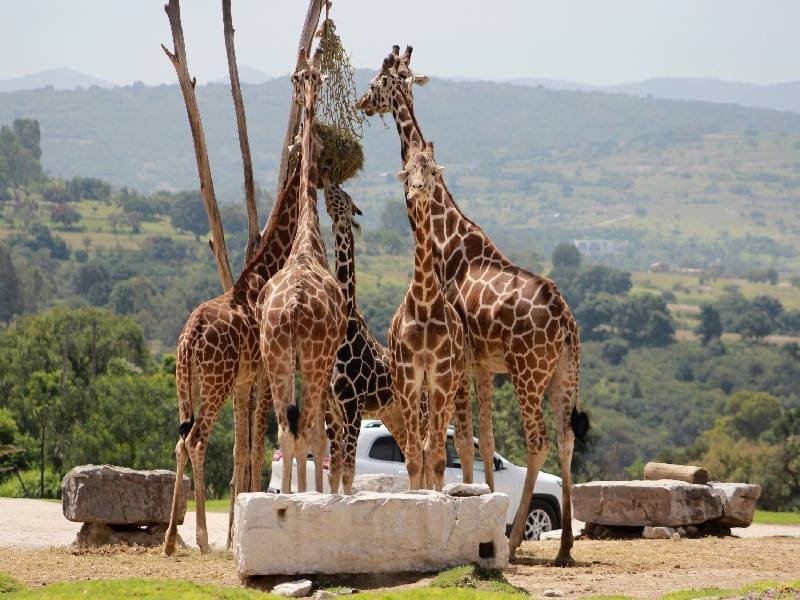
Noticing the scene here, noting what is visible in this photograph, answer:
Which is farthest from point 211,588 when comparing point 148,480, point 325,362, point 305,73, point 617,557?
point 305,73

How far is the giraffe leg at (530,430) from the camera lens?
16078 mm

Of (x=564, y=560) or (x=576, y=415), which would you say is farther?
(x=576, y=415)

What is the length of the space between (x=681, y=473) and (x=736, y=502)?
1311 mm

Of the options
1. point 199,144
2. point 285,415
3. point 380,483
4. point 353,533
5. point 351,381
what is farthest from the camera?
point 199,144

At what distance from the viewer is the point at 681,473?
21766mm

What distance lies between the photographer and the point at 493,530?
1353 cm

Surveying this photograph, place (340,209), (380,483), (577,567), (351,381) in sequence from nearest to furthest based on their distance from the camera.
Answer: (577,567), (351,381), (340,209), (380,483)

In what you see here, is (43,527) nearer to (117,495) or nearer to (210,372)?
(117,495)

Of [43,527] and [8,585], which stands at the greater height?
[8,585]

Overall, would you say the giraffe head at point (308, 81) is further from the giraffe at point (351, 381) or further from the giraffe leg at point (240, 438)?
the giraffe leg at point (240, 438)

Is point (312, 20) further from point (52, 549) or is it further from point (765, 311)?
point (765, 311)

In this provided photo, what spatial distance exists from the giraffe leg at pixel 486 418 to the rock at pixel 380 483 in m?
1.88

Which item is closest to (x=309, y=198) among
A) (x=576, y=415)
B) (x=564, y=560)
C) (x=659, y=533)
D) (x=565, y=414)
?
(x=565, y=414)

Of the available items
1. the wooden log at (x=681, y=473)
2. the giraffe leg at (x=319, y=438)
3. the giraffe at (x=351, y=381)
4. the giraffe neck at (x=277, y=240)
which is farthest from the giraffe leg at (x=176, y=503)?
the wooden log at (x=681, y=473)
